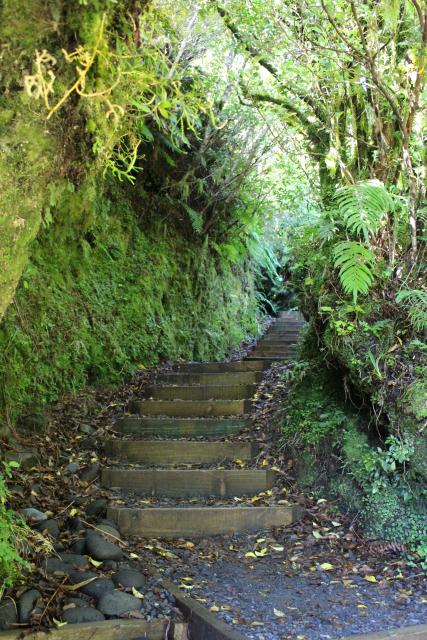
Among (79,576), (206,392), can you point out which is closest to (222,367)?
(206,392)

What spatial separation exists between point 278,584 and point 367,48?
12.7 ft

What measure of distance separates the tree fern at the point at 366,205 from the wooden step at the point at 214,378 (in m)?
2.94

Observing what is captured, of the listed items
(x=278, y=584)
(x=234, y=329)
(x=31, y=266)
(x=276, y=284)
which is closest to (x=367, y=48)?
(x=31, y=266)

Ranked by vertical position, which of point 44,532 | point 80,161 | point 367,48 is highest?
point 367,48

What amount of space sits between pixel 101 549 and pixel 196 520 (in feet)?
2.90

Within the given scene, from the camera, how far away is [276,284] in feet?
47.2

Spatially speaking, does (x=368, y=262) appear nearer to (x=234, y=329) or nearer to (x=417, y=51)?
(x=417, y=51)

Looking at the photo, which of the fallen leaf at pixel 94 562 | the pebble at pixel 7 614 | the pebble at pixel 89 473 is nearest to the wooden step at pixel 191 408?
the pebble at pixel 89 473

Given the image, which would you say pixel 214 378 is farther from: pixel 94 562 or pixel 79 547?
pixel 94 562

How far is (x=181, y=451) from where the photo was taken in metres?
5.05

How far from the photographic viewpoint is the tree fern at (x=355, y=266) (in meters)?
3.86

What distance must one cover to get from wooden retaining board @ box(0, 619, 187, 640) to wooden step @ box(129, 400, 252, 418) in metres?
2.93

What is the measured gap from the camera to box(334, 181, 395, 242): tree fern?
12.9ft

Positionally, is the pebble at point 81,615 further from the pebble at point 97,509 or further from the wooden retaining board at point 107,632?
the pebble at point 97,509
